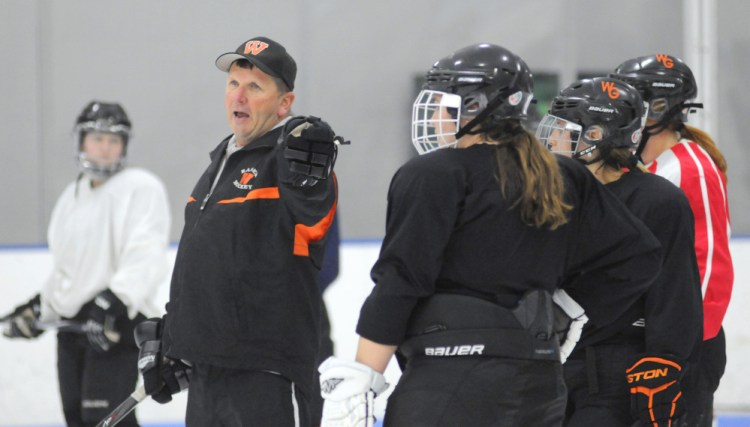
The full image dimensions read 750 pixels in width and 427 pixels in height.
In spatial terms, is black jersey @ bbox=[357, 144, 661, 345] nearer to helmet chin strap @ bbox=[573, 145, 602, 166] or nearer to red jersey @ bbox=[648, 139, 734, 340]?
helmet chin strap @ bbox=[573, 145, 602, 166]

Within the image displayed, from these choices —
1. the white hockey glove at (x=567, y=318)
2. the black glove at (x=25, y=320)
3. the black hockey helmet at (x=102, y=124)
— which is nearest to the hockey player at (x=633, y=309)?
the white hockey glove at (x=567, y=318)

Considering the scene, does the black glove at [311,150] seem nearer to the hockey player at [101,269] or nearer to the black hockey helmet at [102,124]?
the hockey player at [101,269]

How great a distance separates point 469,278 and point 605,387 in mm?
709

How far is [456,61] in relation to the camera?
2.16 meters

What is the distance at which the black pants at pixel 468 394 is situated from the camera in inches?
78.4

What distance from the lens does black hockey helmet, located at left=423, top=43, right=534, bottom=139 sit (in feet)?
6.95

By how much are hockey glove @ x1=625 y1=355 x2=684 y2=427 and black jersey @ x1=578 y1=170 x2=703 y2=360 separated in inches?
1.4

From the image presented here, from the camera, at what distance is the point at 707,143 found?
309cm

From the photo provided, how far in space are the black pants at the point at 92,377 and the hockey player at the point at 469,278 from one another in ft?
7.13

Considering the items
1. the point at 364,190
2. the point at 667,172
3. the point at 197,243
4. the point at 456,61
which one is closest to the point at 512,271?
the point at 456,61

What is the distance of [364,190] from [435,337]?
450 centimetres

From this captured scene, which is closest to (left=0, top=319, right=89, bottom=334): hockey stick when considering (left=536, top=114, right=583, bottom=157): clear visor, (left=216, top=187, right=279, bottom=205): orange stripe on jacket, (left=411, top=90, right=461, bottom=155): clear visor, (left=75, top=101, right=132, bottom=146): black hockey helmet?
(left=75, top=101, right=132, bottom=146): black hockey helmet

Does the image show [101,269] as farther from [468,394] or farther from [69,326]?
[468,394]

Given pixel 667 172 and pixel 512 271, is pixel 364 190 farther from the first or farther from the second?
pixel 512 271
